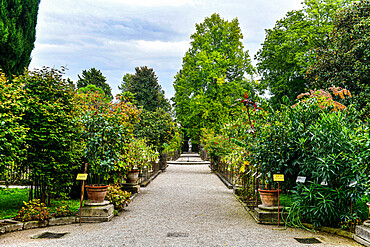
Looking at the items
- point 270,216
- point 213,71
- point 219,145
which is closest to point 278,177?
point 270,216

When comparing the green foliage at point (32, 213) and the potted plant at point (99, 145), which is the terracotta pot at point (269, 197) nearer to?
the potted plant at point (99, 145)

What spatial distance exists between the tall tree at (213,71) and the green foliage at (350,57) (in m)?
8.12

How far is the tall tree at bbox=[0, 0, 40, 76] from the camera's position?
50.8 ft

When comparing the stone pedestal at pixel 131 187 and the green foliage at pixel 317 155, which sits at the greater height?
the green foliage at pixel 317 155

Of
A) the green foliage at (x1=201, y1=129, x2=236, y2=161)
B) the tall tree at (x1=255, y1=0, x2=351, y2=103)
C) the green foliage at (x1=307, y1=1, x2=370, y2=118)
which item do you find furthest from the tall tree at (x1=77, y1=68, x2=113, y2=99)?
the green foliage at (x1=307, y1=1, x2=370, y2=118)

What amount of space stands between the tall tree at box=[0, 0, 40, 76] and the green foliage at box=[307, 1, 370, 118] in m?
16.5

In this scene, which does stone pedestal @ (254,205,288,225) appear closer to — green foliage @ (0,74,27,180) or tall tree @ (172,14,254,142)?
green foliage @ (0,74,27,180)

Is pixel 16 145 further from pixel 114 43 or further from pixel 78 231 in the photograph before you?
pixel 114 43

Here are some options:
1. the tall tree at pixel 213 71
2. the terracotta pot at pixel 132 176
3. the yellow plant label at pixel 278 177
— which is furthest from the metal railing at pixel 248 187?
the tall tree at pixel 213 71

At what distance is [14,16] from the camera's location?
16.2 metres

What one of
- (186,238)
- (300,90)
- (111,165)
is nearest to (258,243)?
(186,238)

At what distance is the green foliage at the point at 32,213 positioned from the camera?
6621 millimetres

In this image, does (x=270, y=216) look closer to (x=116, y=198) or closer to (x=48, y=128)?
(x=116, y=198)

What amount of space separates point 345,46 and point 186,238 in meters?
16.3
